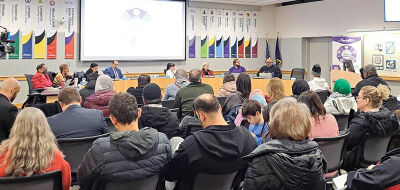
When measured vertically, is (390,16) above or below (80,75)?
above

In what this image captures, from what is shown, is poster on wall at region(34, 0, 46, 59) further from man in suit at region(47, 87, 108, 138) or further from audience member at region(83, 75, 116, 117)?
man in suit at region(47, 87, 108, 138)

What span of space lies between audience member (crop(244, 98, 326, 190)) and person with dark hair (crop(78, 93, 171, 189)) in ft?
1.97

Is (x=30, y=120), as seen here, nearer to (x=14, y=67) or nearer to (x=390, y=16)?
(x=14, y=67)

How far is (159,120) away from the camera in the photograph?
3715 mm

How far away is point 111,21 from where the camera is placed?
10.8 meters

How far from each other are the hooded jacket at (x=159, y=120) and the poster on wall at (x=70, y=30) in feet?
24.2

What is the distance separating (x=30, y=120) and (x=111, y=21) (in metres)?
9.10

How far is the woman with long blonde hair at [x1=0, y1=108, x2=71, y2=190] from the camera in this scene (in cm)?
208

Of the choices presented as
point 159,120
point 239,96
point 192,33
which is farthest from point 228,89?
point 192,33

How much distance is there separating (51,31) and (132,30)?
228 cm

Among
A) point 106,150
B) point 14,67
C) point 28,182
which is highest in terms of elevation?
point 14,67

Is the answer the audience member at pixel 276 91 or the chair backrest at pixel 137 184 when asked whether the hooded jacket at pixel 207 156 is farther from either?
the audience member at pixel 276 91

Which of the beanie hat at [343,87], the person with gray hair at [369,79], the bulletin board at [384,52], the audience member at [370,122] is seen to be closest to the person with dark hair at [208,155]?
the audience member at [370,122]

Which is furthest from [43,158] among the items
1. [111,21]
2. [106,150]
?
[111,21]
